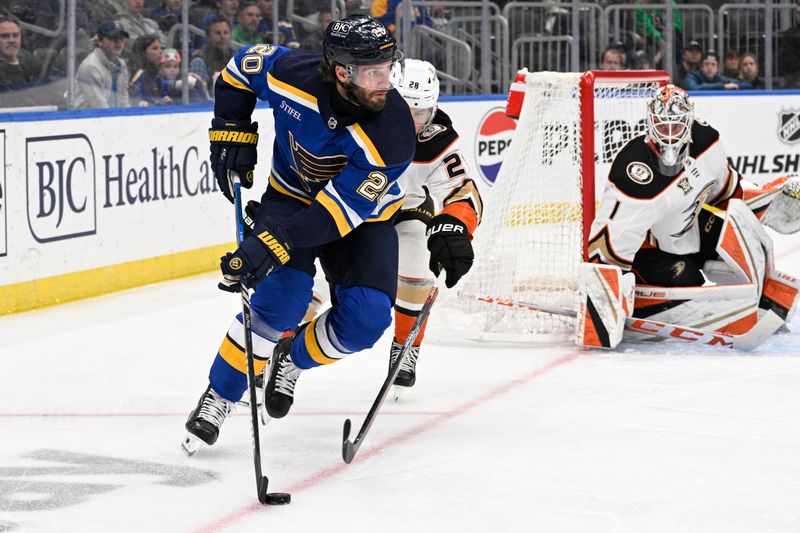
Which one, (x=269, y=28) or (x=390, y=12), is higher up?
(x=390, y=12)

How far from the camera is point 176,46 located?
22.3ft

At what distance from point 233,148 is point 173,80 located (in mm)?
3424

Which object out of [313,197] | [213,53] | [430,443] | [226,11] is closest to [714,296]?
[430,443]

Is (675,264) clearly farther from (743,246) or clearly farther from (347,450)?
(347,450)

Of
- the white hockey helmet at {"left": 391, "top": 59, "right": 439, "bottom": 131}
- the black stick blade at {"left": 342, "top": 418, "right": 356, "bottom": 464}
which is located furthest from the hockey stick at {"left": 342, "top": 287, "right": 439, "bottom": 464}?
the white hockey helmet at {"left": 391, "top": 59, "right": 439, "bottom": 131}

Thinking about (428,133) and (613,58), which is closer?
(428,133)

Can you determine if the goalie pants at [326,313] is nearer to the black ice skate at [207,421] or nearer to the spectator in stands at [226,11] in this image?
the black ice skate at [207,421]

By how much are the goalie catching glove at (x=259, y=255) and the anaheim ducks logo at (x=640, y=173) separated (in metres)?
2.14

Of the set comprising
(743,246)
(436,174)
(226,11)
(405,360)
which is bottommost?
(405,360)

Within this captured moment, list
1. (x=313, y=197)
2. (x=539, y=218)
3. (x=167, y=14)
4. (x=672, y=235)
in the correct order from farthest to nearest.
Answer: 1. (x=167, y=14)
2. (x=539, y=218)
3. (x=672, y=235)
4. (x=313, y=197)

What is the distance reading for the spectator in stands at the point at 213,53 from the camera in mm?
6994

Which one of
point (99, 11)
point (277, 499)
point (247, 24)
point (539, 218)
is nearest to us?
point (277, 499)

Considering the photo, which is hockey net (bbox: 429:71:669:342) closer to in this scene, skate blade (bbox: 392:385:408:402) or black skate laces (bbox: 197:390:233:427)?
skate blade (bbox: 392:385:408:402)

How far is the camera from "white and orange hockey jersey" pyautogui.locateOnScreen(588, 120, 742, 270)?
4.89m
